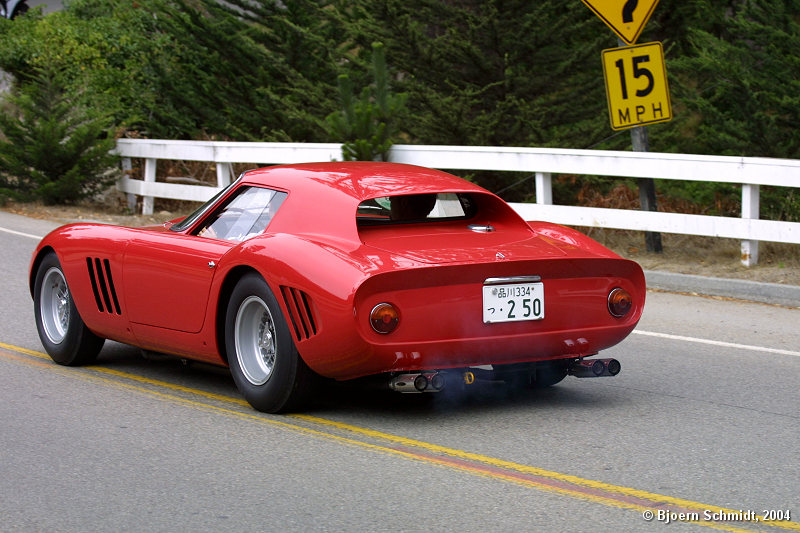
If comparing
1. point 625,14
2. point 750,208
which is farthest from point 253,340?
point 625,14

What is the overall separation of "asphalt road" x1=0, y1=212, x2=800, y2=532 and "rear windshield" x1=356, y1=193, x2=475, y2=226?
1032 mm

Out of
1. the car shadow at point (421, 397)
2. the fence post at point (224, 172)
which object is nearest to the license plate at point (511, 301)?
the car shadow at point (421, 397)

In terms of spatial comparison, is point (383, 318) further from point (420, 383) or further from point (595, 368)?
point (595, 368)

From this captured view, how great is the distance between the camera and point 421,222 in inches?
257

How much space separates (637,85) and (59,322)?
22.5 feet

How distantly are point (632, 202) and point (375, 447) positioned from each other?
1079 centimetres

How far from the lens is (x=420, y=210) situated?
6594mm

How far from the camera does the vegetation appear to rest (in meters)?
14.6

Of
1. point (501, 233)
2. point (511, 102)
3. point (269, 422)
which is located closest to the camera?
point (269, 422)

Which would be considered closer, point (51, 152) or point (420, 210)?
point (420, 210)

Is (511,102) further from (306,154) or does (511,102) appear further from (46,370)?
(46,370)

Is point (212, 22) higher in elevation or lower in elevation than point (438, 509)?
higher

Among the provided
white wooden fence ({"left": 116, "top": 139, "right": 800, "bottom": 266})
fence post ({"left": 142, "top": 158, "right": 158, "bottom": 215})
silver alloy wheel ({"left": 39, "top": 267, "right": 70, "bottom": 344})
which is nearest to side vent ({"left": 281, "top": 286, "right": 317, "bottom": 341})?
silver alloy wheel ({"left": 39, "top": 267, "right": 70, "bottom": 344})

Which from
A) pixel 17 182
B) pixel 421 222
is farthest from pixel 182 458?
pixel 17 182
